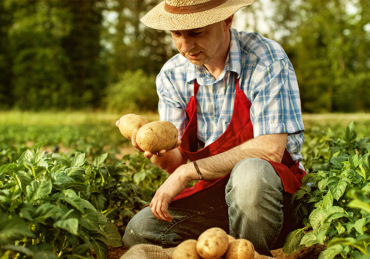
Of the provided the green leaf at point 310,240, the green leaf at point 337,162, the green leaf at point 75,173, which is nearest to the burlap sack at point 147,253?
the green leaf at point 310,240

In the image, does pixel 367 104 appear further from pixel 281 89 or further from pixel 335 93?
pixel 281 89

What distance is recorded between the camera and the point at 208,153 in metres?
2.18

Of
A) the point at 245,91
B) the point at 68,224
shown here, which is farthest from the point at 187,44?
the point at 68,224

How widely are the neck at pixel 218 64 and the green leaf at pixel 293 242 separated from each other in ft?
3.72

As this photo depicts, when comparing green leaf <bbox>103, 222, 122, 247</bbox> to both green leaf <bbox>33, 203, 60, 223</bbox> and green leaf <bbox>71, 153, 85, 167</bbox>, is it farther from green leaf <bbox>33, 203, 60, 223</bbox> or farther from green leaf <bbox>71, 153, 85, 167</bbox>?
green leaf <bbox>33, 203, 60, 223</bbox>

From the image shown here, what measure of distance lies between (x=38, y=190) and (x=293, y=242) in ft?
4.42

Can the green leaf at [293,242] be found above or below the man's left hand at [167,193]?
below

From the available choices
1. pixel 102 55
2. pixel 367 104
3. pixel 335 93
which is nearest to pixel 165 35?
pixel 102 55

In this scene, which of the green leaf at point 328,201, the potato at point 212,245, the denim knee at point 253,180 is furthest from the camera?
the denim knee at point 253,180

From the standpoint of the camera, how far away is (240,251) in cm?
151

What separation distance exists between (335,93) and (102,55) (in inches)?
733

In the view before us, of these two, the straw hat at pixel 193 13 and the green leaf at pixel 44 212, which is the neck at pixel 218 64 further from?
the green leaf at pixel 44 212

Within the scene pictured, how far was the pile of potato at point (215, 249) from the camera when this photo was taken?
149 centimetres

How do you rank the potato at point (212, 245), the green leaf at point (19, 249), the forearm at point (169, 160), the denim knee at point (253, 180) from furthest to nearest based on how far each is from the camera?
the forearm at point (169, 160) → the denim knee at point (253, 180) → the potato at point (212, 245) → the green leaf at point (19, 249)
